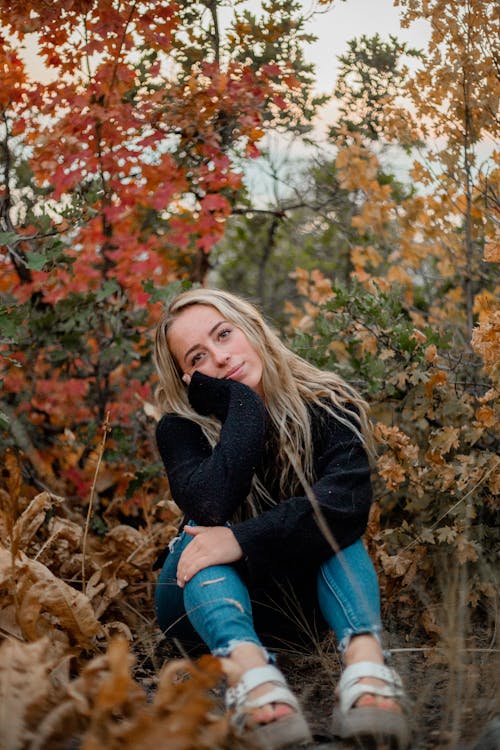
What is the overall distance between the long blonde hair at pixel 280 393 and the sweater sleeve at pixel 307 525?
155mm

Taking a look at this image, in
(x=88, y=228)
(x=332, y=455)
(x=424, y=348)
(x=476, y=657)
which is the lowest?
(x=476, y=657)

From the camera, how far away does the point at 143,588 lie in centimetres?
284

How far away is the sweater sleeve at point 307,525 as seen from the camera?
203 cm

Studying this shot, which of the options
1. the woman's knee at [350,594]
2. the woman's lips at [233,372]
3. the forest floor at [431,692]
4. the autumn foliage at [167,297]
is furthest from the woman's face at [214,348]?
the forest floor at [431,692]

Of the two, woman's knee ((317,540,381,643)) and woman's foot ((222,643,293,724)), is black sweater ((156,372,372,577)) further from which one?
woman's foot ((222,643,293,724))

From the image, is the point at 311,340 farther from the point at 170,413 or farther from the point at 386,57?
the point at 386,57

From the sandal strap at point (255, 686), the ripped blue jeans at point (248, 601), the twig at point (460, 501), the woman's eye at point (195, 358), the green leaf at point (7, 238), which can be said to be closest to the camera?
the sandal strap at point (255, 686)

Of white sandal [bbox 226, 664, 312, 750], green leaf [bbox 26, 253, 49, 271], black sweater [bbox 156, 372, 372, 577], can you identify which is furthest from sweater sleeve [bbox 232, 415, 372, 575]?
green leaf [bbox 26, 253, 49, 271]

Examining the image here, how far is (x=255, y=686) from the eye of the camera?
164cm

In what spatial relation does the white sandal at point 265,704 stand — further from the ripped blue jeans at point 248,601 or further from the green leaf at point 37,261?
the green leaf at point 37,261

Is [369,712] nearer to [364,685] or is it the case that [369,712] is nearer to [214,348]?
[364,685]

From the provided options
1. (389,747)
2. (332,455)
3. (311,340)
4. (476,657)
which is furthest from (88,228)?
(389,747)

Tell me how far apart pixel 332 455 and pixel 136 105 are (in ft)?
5.57

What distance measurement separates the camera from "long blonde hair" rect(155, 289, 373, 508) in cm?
234
